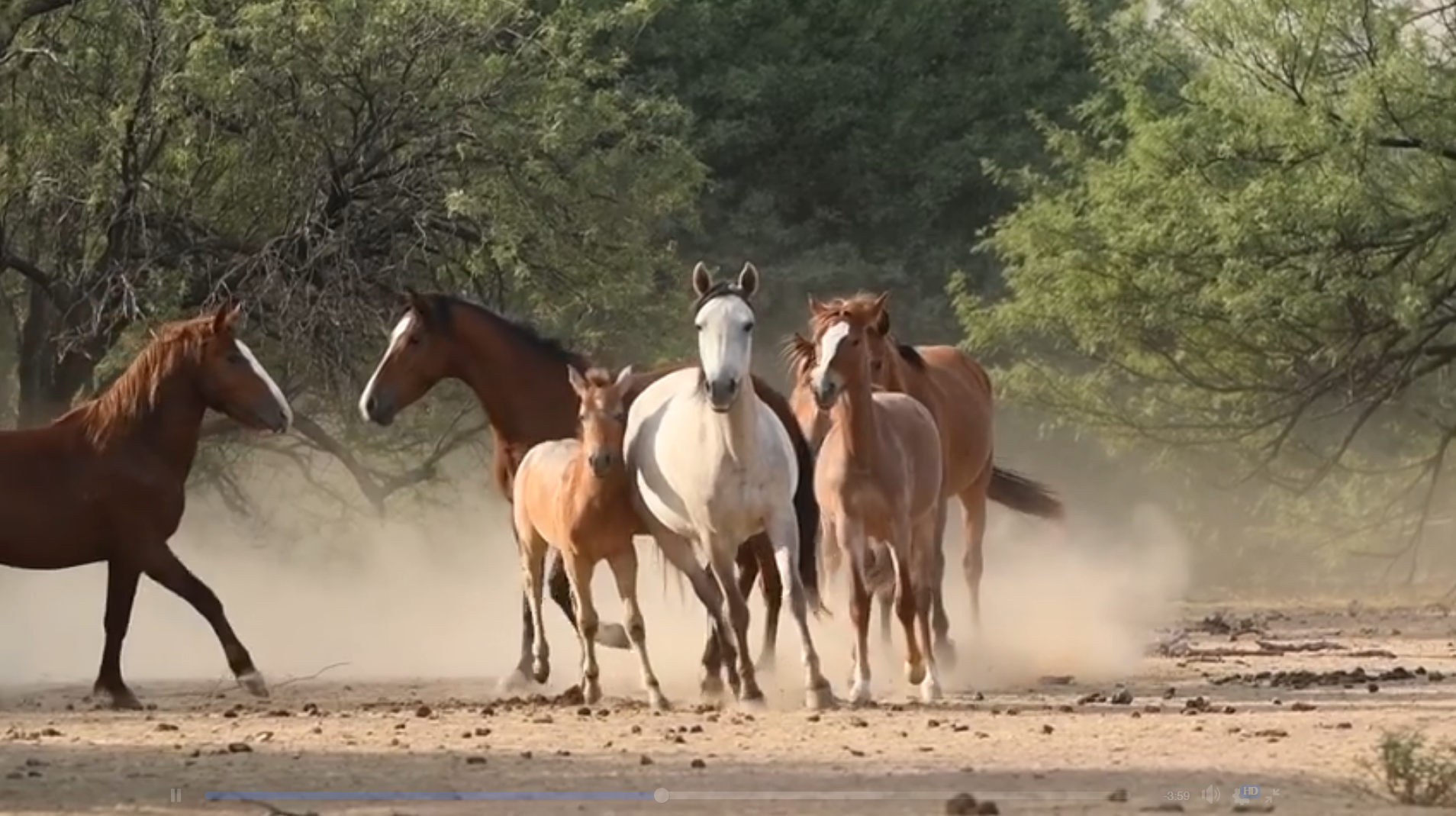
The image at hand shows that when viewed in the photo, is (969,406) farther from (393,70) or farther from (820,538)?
(393,70)

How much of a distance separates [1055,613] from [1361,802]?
11204 mm

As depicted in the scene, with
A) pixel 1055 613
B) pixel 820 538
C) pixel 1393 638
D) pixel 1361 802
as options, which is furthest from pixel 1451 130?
pixel 1361 802

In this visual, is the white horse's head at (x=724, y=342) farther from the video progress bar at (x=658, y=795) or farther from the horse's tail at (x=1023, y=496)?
the horse's tail at (x=1023, y=496)

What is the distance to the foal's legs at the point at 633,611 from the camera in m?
15.5

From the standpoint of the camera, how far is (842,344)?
15.8 metres

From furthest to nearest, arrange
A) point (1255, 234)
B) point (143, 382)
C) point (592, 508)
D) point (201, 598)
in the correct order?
point (1255, 234)
point (143, 382)
point (201, 598)
point (592, 508)

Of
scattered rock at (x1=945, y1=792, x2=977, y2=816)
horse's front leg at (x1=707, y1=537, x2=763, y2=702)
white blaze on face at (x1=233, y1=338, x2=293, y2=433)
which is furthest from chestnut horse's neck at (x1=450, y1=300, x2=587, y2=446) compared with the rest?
scattered rock at (x1=945, y1=792, x2=977, y2=816)

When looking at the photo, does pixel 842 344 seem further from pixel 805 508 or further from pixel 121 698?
pixel 121 698

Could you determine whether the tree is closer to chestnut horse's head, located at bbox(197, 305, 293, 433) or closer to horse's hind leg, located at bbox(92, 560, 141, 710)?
chestnut horse's head, located at bbox(197, 305, 293, 433)

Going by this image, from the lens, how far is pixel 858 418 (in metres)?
15.8

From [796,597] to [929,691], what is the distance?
1.19 meters

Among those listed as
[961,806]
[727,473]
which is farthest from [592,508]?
[961,806]

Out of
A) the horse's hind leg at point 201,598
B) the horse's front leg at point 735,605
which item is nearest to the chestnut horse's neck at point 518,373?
the horse's hind leg at point 201,598

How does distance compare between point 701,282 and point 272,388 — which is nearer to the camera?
point 701,282
